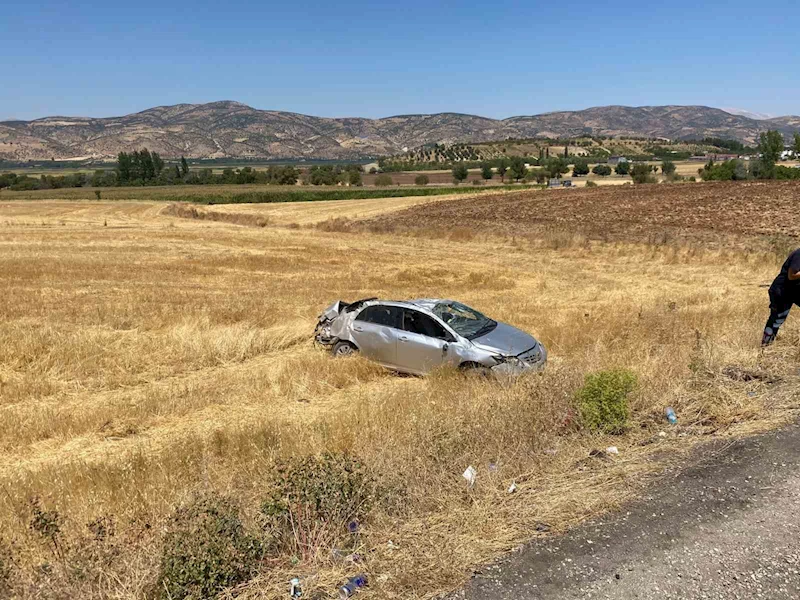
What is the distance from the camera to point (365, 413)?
27.8ft

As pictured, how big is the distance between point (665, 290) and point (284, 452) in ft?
60.1

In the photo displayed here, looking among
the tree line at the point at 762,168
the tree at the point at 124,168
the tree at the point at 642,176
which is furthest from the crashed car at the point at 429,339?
the tree at the point at 124,168

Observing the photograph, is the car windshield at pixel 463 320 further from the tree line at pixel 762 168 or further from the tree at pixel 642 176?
the tree at pixel 642 176

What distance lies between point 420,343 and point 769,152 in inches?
3725

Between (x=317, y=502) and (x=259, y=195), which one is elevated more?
(x=259, y=195)

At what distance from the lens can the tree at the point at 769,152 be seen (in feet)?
258

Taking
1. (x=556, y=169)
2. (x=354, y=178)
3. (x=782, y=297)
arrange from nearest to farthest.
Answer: (x=782, y=297), (x=354, y=178), (x=556, y=169)

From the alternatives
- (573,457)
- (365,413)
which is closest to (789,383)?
(573,457)

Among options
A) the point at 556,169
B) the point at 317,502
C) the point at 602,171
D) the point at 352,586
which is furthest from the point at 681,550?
the point at 602,171

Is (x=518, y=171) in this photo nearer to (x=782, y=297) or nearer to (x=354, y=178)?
(x=354, y=178)

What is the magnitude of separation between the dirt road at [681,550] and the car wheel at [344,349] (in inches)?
305

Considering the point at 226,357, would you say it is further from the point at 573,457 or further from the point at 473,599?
the point at 473,599

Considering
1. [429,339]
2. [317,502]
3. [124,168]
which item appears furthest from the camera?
[124,168]

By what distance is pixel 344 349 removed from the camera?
1245 centimetres
